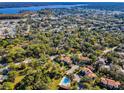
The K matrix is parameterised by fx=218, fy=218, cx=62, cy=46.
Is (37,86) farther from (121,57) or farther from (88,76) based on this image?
(121,57)

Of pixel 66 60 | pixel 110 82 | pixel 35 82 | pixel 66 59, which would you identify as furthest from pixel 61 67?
pixel 110 82

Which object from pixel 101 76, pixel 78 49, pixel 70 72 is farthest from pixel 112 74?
pixel 78 49

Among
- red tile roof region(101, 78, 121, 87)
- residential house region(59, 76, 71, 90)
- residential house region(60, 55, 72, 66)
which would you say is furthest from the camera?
residential house region(60, 55, 72, 66)

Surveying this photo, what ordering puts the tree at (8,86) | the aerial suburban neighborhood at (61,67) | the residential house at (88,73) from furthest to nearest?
the residential house at (88,73) < the aerial suburban neighborhood at (61,67) < the tree at (8,86)

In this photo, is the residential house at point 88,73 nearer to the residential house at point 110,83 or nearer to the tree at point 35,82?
the residential house at point 110,83

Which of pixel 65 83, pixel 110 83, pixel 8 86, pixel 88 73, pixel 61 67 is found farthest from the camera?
pixel 61 67

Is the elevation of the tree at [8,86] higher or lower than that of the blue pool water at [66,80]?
higher

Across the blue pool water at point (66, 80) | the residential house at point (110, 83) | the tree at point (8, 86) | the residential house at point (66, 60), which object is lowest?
the residential house at point (66, 60)

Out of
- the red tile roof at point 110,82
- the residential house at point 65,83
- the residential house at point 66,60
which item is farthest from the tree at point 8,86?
the red tile roof at point 110,82

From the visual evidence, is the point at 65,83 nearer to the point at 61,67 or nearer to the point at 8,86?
the point at 61,67

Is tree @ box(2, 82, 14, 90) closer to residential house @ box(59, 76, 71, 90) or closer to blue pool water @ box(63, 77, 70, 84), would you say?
residential house @ box(59, 76, 71, 90)

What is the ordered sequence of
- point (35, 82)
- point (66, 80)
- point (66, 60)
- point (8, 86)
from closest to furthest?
1. point (8, 86)
2. point (35, 82)
3. point (66, 80)
4. point (66, 60)

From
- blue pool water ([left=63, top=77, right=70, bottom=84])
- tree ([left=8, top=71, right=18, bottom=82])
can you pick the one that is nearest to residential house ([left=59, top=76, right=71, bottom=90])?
blue pool water ([left=63, top=77, right=70, bottom=84])
